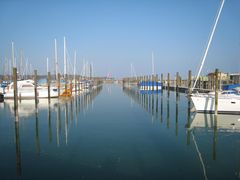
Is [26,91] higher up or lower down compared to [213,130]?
higher up

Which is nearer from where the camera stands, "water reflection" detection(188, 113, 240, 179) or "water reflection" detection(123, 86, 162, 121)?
"water reflection" detection(188, 113, 240, 179)

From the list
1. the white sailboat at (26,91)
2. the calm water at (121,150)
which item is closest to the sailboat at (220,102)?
the calm water at (121,150)

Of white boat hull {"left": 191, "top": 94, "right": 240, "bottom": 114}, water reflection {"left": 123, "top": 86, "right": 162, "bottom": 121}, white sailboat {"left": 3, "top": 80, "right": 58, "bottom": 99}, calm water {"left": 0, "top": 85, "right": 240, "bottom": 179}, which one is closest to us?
calm water {"left": 0, "top": 85, "right": 240, "bottom": 179}

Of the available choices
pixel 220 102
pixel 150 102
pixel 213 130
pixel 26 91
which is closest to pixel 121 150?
pixel 213 130

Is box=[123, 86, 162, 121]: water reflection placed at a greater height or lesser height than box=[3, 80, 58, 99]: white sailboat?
lesser

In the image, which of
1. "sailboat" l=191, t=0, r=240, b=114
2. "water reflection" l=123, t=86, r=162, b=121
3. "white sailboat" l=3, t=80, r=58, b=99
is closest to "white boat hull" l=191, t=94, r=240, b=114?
"sailboat" l=191, t=0, r=240, b=114

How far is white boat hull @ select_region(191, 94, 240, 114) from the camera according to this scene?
20.0m

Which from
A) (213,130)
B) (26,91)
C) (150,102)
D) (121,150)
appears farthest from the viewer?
(26,91)

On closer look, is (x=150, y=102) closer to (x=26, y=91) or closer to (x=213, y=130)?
(x=213, y=130)

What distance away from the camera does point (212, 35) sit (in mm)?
20703

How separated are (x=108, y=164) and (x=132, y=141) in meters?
3.73

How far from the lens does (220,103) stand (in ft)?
66.6

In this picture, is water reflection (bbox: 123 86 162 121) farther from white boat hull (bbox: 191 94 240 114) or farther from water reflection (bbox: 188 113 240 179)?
water reflection (bbox: 188 113 240 179)

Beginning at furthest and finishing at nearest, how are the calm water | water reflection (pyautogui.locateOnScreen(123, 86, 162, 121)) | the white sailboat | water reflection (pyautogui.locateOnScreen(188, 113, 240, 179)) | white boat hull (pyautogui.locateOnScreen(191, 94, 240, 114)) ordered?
1. the white sailboat
2. water reflection (pyautogui.locateOnScreen(123, 86, 162, 121))
3. white boat hull (pyautogui.locateOnScreen(191, 94, 240, 114))
4. water reflection (pyautogui.locateOnScreen(188, 113, 240, 179))
5. the calm water
